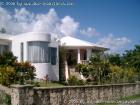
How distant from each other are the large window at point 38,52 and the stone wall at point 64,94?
298 inches

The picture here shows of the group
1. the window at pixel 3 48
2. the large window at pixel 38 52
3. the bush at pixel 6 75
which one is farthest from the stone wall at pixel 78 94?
the window at pixel 3 48

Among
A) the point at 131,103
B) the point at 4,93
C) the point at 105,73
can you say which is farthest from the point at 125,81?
the point at 4,93

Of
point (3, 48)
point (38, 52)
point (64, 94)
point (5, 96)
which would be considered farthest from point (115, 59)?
point (5, 96)

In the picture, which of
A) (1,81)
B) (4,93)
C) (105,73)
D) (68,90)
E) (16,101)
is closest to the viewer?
(16,101)

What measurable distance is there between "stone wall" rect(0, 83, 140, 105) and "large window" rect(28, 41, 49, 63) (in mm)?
7562

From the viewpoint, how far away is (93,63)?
30.2 m

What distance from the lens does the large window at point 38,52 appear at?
28.4 meters

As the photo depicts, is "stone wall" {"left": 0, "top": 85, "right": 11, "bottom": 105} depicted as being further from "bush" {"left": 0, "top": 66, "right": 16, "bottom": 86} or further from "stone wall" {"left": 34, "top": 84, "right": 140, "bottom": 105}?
"bush" {"left": 0, "top": 66, "right": 16, "bottom": 86}

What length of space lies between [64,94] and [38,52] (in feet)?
37.5

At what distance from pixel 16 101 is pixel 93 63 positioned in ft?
55.1

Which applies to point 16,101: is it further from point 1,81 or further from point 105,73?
point 105,73

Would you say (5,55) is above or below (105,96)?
above

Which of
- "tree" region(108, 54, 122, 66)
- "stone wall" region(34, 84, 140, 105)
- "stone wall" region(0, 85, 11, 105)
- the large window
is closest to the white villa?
the large window

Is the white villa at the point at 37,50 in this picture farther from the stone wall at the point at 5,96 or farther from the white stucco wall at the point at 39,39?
the stone wall at the point at 5,96
